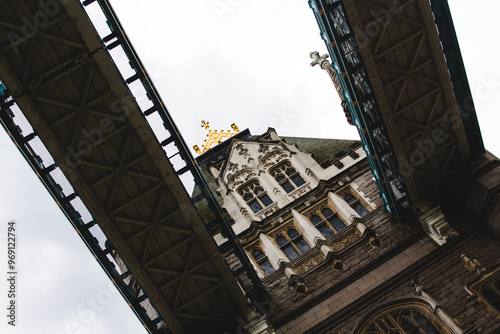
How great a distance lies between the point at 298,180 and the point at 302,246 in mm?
3495

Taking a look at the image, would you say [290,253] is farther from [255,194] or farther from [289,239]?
[255,194]

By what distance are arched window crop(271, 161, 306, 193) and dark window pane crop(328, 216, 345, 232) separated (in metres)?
2.45

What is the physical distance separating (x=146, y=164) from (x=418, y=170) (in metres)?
8.79

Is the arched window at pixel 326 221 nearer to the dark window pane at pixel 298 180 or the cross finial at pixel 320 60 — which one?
the dark window pane at pixel 298 180

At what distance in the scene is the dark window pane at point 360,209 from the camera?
1883 centimetres

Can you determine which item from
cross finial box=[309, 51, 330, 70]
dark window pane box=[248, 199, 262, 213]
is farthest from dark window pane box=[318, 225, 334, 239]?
cross finial box=[309, 51, 330, 70]

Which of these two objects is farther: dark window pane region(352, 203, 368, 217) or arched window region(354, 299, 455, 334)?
dark window pane region(352, 203, 368, 217)

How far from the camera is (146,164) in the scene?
49.0 feet

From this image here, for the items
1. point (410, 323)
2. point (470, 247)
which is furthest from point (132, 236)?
point (470, 247)

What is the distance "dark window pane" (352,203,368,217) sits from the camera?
61.8 ft

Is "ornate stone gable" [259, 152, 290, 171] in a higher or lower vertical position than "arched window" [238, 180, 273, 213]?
higher
